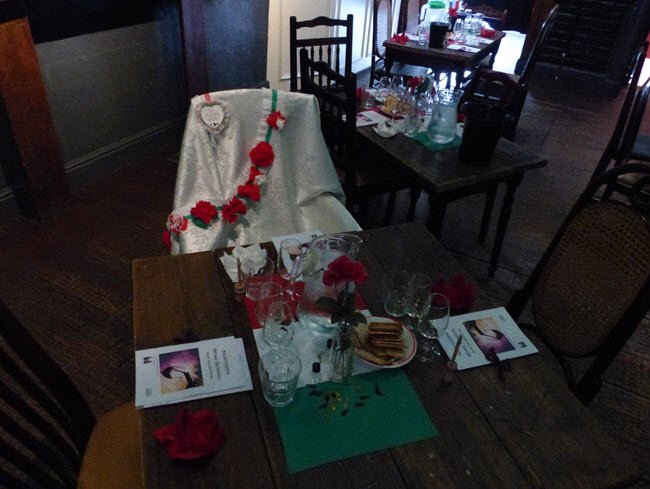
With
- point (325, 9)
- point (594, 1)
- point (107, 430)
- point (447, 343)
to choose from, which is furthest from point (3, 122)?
point (594, 1)

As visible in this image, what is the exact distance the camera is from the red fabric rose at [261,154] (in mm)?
1912

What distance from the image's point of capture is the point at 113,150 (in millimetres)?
3141

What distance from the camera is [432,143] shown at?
7.17 ft

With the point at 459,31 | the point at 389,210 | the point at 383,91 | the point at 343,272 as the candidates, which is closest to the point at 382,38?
the point at 459,31

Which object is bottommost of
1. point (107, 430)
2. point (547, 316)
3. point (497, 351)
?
point (107, 430)

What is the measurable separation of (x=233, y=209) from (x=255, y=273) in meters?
0.67

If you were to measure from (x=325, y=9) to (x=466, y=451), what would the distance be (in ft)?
13.3

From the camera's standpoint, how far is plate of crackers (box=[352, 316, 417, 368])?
3.61 ft

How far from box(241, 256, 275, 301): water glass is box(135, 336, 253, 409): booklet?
0.51 ft

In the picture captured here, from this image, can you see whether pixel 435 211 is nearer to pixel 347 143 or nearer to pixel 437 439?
pixel 347 143

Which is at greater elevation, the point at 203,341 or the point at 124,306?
the point at 203,341

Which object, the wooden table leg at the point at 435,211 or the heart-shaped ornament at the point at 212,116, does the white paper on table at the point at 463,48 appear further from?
the heart-shaped ornament at the point at 212,116

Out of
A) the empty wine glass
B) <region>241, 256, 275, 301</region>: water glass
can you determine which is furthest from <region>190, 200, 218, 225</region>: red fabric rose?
the empty wine glass

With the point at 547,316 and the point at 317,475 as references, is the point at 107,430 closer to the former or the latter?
the point at 317,475
